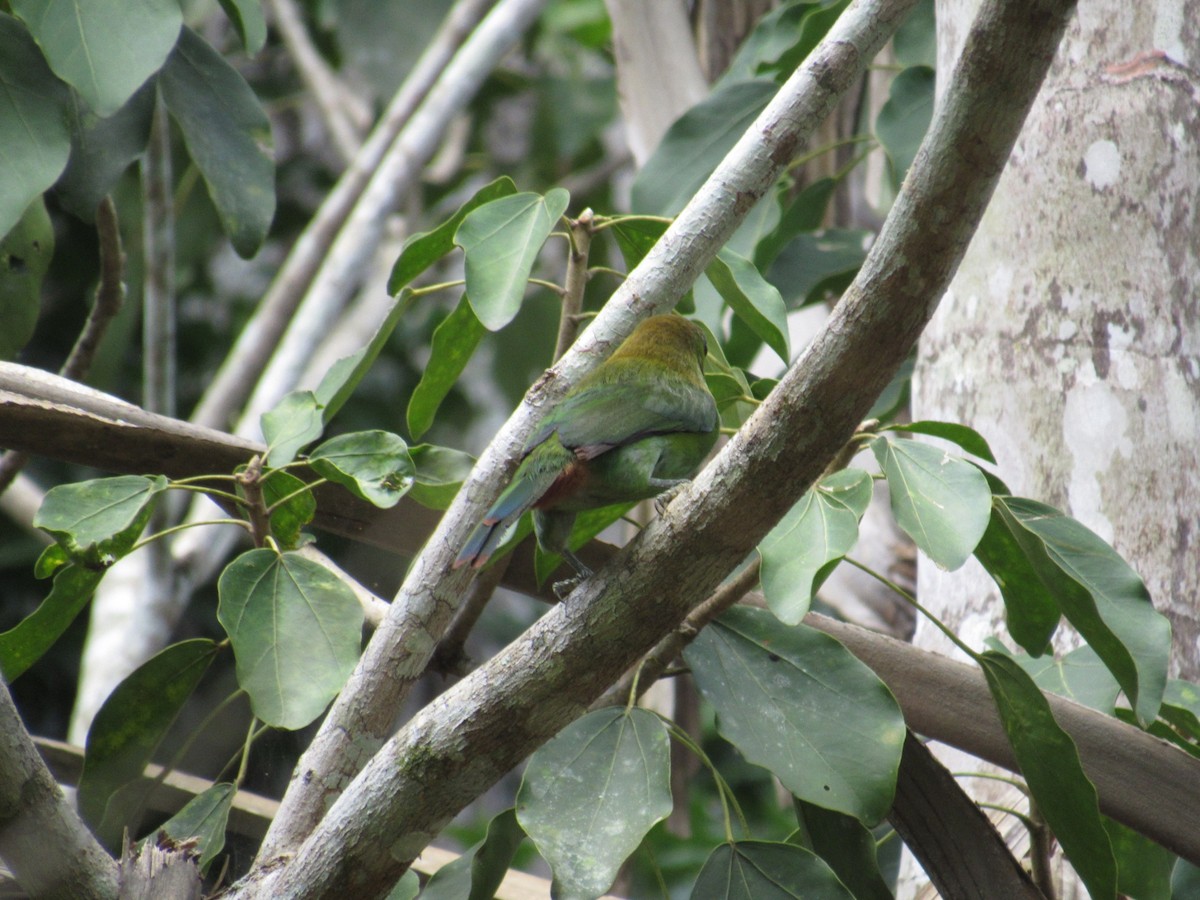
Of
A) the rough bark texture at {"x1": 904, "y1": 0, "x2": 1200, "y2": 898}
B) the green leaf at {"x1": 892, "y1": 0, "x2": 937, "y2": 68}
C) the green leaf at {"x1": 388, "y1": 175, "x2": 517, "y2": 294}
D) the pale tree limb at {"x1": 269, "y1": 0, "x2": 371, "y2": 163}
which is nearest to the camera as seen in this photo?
the green leaf at {"x1": 388, "y1": 175, "x2": 517, "y2": 294}

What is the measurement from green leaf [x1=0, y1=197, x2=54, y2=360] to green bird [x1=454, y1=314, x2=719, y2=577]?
143 centimetres

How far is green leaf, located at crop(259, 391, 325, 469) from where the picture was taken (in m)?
1.92

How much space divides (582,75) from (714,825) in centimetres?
452

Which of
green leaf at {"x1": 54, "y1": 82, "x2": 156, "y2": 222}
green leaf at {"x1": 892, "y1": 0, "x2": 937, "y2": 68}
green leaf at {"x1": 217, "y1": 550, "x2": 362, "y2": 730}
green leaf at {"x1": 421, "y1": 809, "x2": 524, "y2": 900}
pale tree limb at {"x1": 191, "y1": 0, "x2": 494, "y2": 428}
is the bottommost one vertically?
pale tree limb at {"x1": 191, "y1": 0, "x2": 494, "y2": 428}

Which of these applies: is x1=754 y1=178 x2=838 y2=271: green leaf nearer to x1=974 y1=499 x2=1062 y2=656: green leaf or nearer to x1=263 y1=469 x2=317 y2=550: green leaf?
x1=974 y1=499 x2=1062 y2=656: green leaf

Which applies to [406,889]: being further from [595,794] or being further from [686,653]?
[686,653]

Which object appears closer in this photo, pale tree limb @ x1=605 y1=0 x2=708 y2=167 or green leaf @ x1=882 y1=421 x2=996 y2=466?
green leaf @ x1=882 y1=421 x2=996 y2=466

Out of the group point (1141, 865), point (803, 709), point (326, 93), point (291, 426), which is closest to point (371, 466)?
point (291, 426)

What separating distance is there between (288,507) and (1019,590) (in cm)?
126

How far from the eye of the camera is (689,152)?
319cm

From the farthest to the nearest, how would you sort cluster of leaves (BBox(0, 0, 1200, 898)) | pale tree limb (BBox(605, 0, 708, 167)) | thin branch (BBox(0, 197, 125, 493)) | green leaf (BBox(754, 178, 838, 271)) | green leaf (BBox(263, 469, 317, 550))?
1. pale tree limb (BBox(605, 0, 708, 167))
2. green leaf (BBox(754, 178, 838, 271))
3. thin branch (BBox(0, 197, 125, 493))
4. green leaf (BBox(263, 469, 317, 550))
5. cluster of leaves (BBox(0, 0, 1200, 898))

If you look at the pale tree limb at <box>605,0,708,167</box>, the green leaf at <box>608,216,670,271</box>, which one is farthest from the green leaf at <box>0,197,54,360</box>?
the pale tree limb at <box>605,0,708,167</box>

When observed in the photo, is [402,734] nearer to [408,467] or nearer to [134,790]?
[408,467]

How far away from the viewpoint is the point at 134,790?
6.97ft
